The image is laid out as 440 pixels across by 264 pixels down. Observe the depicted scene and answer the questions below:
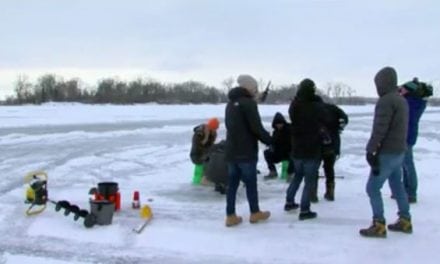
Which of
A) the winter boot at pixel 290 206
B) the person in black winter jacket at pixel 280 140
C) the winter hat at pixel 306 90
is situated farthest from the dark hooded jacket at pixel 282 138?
the winter hat at pixel 306 90

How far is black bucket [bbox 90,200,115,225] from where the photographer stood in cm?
667

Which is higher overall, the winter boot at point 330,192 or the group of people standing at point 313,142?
the group of people standing at point 313,142

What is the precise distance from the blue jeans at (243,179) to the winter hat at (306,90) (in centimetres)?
102

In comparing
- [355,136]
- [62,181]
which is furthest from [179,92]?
[62,181]

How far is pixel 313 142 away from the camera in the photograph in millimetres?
6656

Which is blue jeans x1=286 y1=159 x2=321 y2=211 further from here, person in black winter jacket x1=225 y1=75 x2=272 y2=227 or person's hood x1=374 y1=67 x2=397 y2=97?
person's hood x1=374 y1=67 x2=397 y2=97

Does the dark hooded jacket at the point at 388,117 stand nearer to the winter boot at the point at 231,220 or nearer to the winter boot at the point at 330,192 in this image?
the winter boot at the point at 231,220

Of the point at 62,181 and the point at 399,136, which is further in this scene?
the point at 62,181

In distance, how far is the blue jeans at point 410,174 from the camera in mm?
7480

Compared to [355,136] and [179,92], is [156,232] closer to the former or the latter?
[355,136]

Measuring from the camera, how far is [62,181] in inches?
392

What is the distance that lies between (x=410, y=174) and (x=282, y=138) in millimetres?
2137

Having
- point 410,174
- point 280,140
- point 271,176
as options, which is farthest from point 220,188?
point 410,174

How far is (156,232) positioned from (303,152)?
1975mm
